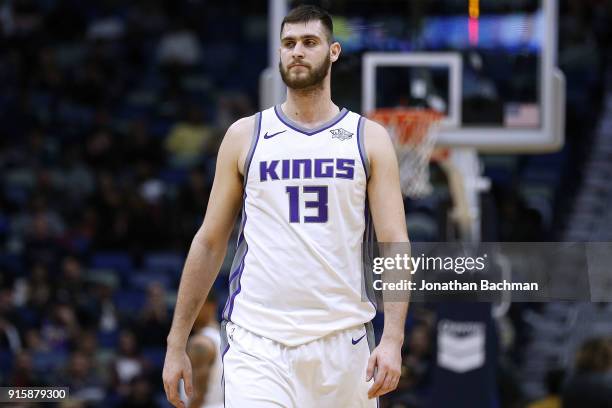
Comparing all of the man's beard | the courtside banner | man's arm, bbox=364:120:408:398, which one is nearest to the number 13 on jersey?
man's arm, bbox=364:120:408:398

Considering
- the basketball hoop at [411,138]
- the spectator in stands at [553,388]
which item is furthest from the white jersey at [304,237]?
the spectator in stands at [553,388]

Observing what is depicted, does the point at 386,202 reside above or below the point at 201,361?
above

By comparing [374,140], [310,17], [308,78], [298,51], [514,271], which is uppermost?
Result: [310,17]

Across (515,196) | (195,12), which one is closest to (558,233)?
(515,196)

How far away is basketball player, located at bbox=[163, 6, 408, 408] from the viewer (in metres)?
4.69

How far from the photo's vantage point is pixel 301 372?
4684 millimetres

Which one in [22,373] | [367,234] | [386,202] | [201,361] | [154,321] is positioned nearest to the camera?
[386,202]

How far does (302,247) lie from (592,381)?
15.6ft

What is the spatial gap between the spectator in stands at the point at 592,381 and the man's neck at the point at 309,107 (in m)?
4.63

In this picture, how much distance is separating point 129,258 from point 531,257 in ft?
28.3

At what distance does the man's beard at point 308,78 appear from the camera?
4.82 meters

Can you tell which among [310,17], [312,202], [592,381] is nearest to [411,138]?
[592,381]

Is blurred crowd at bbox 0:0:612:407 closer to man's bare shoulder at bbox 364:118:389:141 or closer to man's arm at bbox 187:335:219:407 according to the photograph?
man's arm at bbox 187:335:219:407

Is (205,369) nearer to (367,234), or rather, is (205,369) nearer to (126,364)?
(367,234)
